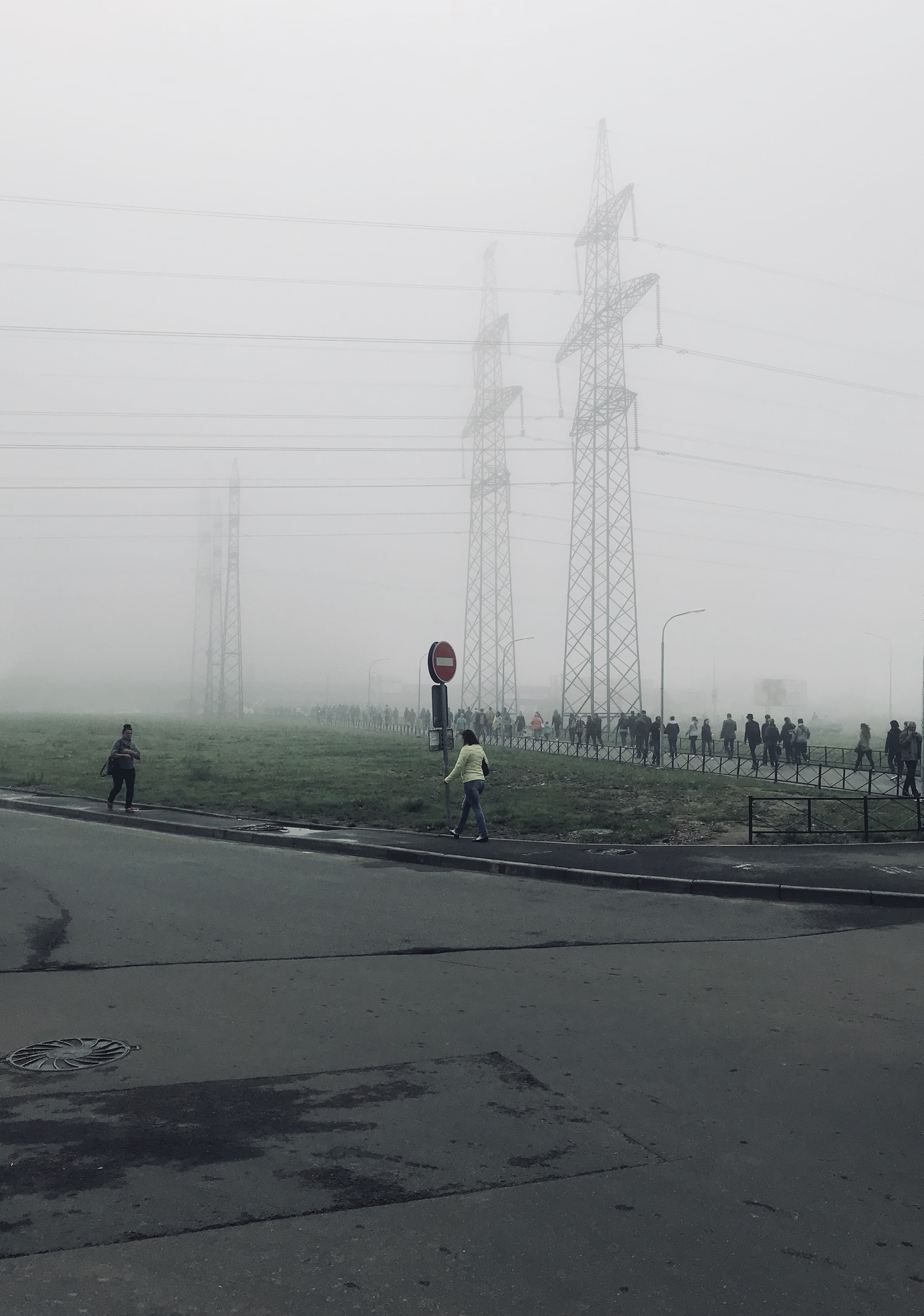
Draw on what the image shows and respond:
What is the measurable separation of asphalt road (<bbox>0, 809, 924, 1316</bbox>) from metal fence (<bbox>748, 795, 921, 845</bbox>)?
6276 millimetres

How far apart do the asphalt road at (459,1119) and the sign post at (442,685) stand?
5888 millimetres

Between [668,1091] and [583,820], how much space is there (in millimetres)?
12213

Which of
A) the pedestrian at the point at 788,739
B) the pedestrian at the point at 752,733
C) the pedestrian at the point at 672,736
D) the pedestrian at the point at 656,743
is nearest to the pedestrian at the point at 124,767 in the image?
the pedestrian at the point at 752,733

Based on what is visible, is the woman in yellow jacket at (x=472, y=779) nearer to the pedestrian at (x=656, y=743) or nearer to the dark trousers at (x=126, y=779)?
the dark trousers at (x=126, y=779)

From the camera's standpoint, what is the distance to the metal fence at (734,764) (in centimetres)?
2753

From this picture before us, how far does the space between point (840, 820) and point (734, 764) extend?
2002 cm

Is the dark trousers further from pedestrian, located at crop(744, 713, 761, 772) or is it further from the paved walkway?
pedestrian, located at crop(744, 713, 761, 772)

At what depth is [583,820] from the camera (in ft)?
57.1

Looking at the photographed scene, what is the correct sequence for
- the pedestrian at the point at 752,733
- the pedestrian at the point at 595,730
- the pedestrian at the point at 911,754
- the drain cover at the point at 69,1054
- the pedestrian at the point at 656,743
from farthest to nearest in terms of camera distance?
the pedestrian at the point at 595,730 → the pedestrian at the point at 656,743 → the pedestrian at the point at 752,733 → the pedestrian at the point at 911,754 → the drain cover at the point at 69,1054

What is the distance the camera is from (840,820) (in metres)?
17.8

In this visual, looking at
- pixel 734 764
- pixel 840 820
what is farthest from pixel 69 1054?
pixel 734 764

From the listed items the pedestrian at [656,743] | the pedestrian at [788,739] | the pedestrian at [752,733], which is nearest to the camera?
the pedestrian at [752,733]

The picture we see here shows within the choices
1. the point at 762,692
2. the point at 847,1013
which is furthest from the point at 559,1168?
the point at 762,692

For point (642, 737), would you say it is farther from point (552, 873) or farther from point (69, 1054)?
point (69, 1054)
